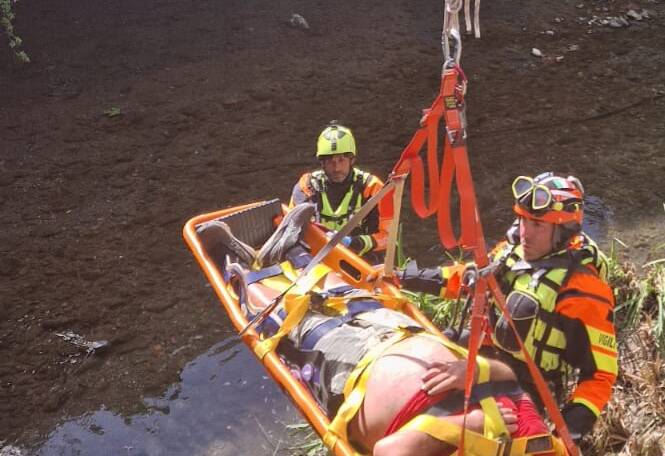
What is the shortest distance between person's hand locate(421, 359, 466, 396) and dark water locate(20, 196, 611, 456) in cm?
181

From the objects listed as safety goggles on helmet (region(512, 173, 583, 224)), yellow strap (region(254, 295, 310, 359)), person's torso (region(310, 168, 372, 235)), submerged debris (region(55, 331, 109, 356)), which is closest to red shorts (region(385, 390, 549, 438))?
safety goggles on helmet (region(512, 173, 583, 224))

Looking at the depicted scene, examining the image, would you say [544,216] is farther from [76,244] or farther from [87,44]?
[87,44]

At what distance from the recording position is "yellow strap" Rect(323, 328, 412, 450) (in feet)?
8.70

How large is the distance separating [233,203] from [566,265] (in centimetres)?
419

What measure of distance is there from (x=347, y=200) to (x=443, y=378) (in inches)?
89.6

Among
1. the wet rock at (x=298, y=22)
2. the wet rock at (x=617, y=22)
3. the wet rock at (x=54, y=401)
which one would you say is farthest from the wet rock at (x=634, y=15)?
the wet rock at (x=54, y=401)

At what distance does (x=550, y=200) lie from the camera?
2.68 meters

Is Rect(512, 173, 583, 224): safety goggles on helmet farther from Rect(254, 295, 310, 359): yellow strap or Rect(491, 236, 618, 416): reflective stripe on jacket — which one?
Rect(254, 295, 310, 359): yellow strap

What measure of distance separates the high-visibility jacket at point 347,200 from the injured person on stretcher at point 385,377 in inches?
30.6

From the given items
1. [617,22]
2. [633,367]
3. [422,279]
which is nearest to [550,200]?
[422,279]

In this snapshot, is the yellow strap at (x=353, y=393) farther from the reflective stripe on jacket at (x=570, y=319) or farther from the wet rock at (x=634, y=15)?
the wet rock at (x=634, y=15)

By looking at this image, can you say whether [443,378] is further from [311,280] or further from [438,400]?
[311,280]

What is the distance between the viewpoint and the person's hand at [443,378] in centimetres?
244

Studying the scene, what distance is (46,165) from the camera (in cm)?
708
